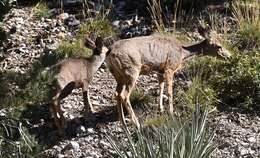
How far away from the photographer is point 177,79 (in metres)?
10.9

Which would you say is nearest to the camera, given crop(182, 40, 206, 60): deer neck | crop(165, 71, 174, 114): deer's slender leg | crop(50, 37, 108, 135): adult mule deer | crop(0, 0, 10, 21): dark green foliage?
crop(0, 0, 10, 21): dark green foliage

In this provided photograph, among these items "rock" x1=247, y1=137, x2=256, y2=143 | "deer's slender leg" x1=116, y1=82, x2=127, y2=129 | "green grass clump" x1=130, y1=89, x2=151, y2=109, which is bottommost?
"rock" x1=247, y1=137, x2=256, y2=143

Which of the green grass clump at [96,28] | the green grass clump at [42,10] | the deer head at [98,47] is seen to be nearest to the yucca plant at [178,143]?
the deer head at [98,47]

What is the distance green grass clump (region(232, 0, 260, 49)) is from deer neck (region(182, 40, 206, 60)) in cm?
111

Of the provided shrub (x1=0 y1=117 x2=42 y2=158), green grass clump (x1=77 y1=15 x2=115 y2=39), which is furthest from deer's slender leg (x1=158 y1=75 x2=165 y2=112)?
green grass clump (x1=77 y1=15 x2=115 y2=39)

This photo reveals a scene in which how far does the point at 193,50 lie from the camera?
10555mm

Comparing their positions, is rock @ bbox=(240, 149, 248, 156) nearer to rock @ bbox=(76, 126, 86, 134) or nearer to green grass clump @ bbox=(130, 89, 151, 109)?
green grass clump @ bbox=(130, 89, 151, 109)

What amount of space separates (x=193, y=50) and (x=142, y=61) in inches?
48.3

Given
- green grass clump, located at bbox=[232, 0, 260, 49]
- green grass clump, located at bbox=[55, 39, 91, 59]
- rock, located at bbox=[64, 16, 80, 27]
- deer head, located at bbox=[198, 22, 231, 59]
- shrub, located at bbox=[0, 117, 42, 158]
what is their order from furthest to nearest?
1. rock, located at bbox=[64, 16, 80, 27]
2. green grass clump, located at bbox=[55, 39, 91, 59]
3. green grass clump, located at bbox=[232, 0, 260, 49]
4. deer head, located at bbox=[198, 22, 231, 59]
5. shrub, located at bbox=[0, 117, 42, 158]

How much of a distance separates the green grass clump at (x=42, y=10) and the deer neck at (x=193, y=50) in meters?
4.07

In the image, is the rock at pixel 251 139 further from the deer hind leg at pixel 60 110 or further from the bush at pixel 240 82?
the deer hind leg at pixel 60 110

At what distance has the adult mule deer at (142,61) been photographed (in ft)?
30.9

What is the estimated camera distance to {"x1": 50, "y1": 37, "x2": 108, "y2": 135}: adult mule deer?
9.38m

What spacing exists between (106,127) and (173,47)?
1582 mm
